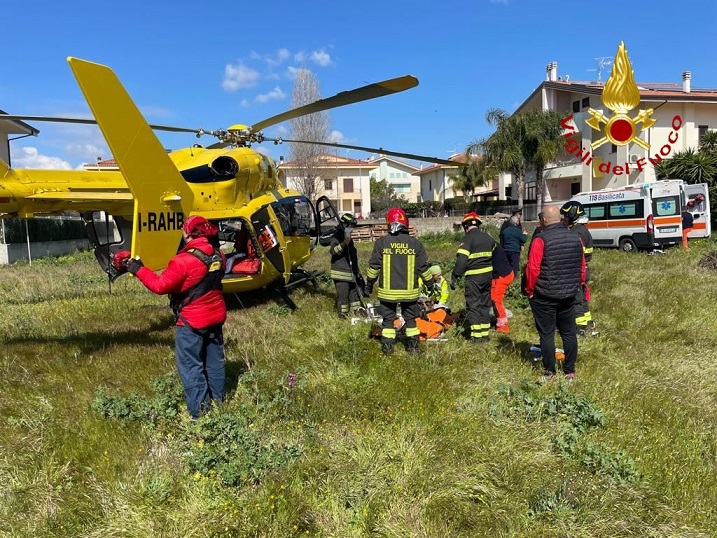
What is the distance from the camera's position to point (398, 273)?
5.57 m

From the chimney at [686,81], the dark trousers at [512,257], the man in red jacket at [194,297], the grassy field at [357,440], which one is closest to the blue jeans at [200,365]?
the man in red jacket at [194,297]

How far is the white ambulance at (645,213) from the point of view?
15688mm

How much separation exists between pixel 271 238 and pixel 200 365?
158 inches

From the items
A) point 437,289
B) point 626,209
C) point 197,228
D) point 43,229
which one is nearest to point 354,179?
point 43,229

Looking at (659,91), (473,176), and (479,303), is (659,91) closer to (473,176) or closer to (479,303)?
(473,176)

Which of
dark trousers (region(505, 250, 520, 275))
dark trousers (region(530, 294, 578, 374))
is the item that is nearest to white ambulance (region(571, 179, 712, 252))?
dark trousers (region(505, 250, 520, 275))

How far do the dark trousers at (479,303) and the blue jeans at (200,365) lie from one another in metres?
3.54

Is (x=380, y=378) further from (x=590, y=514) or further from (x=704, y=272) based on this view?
(x=704, y=272)

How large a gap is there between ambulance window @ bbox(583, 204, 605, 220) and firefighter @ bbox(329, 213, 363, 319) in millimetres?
13460

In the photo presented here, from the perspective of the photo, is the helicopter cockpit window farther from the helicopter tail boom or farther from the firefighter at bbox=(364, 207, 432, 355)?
the firefighter at bbox=(364, 207, 432, 355)

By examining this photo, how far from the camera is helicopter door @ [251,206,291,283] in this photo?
300 inches

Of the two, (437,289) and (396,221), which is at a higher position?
(396,221)

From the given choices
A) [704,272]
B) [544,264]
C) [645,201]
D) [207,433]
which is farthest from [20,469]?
[645,201]

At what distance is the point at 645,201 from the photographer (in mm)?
16078
